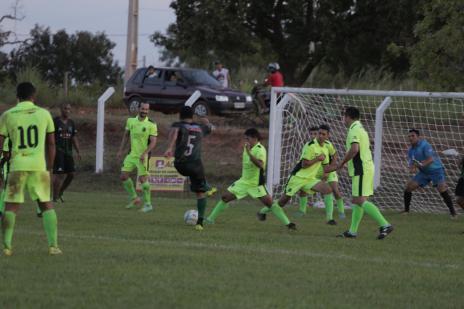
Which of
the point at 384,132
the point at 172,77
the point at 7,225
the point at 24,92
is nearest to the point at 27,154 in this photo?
the point at 24,92

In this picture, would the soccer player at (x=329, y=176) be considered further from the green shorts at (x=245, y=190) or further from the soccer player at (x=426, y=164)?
the green shorts at (x=245, y=190)

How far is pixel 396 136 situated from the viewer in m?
24.7

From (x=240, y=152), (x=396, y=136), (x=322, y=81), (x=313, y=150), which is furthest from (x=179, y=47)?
(x=313, y=150)

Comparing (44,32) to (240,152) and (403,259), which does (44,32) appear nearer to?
(240,152)

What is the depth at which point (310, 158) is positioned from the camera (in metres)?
18.3

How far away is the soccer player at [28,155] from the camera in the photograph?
37.5 ft

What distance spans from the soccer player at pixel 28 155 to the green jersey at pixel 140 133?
27.0ft

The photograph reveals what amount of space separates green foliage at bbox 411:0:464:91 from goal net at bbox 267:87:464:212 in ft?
7.18

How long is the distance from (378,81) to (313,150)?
19916 mm

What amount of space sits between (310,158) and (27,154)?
7.87m

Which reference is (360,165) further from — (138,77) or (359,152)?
(138,77)

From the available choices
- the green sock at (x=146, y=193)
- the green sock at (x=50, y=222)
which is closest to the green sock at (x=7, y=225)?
the green sock at (x=50, y=222)

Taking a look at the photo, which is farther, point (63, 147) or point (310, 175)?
point (63, 147)

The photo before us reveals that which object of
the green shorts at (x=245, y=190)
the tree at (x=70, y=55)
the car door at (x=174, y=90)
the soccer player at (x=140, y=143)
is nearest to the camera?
the green shorts at (x=245, y=190)
